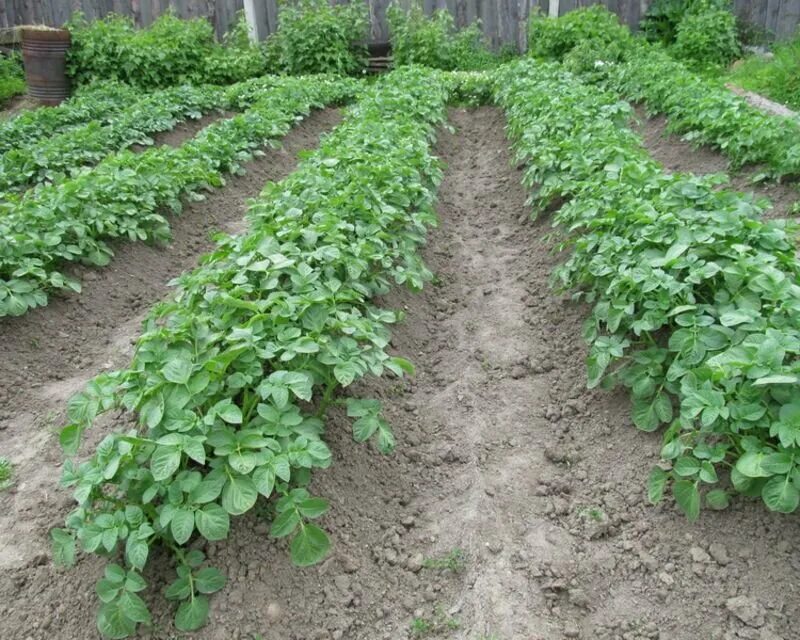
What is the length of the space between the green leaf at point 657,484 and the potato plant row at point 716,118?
140 inches

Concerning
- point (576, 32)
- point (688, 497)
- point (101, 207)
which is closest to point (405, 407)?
point (688, 497)

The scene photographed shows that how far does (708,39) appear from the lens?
1110 cm

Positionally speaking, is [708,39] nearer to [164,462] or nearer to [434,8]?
[434,8]

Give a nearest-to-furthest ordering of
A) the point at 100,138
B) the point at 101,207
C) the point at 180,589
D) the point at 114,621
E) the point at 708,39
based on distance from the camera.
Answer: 1. the point at 114,621
2. the point at 180,589
3. the point at 101,207
4. the point at 100,138
5. the point at 708,39

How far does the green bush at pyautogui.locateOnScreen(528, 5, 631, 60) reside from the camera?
11.0m

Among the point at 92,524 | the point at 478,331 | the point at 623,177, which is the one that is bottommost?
the point at 478,331

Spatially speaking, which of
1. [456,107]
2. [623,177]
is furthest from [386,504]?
[456,107]

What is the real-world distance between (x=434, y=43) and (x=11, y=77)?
6771mm

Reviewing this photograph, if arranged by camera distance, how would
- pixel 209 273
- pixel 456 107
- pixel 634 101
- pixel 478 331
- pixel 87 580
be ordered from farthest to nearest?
1. pixel 456 107
2. pixel 634 101
3. pixel 478 331
4. pixel 209 273
5. pixel 87 580

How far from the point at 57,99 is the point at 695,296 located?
10.9m

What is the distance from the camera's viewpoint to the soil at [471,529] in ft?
8.01

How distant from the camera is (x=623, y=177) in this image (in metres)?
4.49

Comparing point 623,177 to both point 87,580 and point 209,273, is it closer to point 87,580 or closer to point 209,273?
point 209,273

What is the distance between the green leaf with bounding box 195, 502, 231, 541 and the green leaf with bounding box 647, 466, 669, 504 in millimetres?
1478
